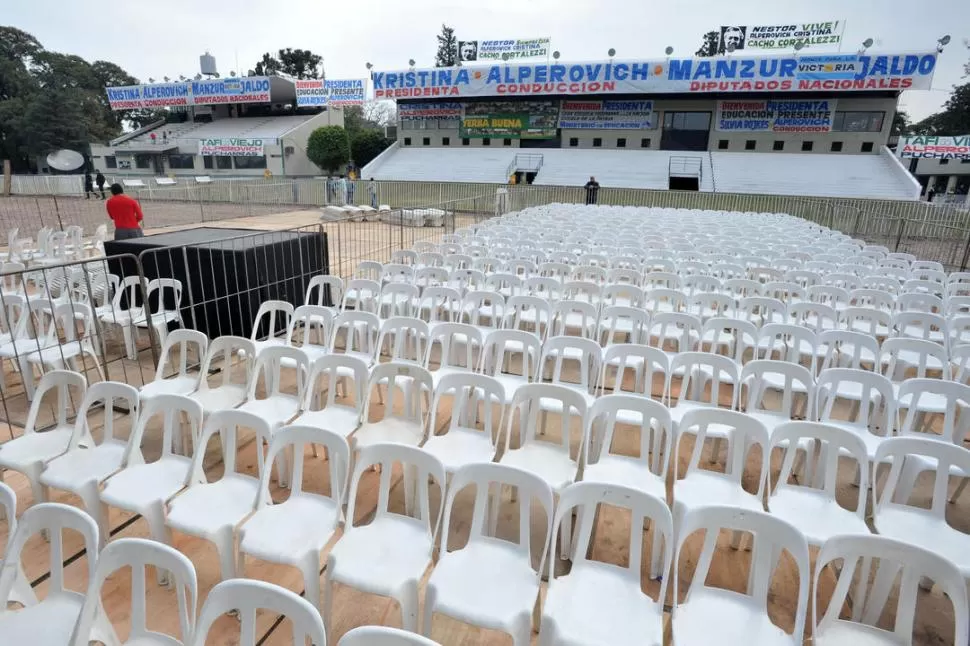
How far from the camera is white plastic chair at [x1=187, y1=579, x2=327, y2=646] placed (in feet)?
5.18

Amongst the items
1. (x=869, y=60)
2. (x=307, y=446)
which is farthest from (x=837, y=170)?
(x=307, y=446)

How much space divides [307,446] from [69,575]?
1.65m

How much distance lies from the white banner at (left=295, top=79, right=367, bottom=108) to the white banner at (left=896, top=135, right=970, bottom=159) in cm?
3840

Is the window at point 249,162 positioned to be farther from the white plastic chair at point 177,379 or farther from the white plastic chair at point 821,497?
the white plastic chair at point 821,497

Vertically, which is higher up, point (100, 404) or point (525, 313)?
point (525, 313)

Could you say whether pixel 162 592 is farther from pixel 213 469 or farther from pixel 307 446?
pixel 307 446

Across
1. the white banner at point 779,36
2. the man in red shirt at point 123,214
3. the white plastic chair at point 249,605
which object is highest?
the white banner at point 779,36

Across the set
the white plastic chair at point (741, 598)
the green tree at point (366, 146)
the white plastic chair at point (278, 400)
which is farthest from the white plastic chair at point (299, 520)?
the green tree at point (366, 146)

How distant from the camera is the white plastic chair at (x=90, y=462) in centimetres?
270

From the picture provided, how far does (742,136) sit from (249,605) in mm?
35038

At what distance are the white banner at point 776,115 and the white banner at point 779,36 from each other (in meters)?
3.74

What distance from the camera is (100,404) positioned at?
14.8ft

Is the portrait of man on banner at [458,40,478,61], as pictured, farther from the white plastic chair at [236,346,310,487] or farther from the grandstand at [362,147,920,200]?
the white plastic chair at [236,346,310,487]

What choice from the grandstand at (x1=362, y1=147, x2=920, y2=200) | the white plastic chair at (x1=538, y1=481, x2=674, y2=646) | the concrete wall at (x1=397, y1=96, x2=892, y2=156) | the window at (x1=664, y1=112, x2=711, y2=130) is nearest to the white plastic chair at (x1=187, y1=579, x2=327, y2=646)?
the white plastic chair at (x1=538, y1=481, x2=674, y2=646)
